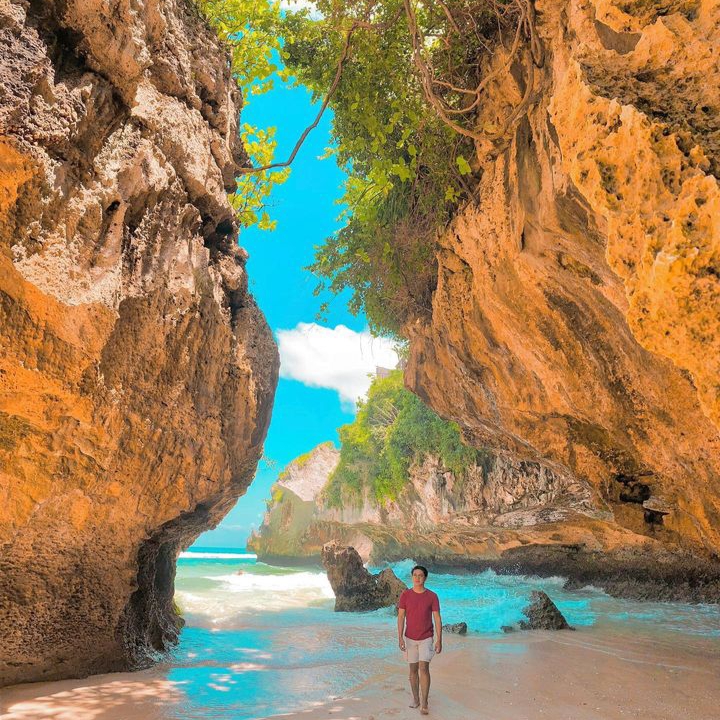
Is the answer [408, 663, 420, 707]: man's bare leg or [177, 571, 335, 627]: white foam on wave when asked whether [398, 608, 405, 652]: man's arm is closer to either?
[408, 663, 420, 707]: man's bare leg

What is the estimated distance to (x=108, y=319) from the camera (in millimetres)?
4449

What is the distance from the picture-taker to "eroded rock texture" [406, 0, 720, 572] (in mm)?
2572

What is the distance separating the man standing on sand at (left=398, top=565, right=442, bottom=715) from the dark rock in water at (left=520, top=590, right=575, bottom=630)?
191 inches

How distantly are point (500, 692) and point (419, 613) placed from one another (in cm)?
144

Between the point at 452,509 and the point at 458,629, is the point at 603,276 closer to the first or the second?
the point at 458,629

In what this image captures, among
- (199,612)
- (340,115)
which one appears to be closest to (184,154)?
(340,115)

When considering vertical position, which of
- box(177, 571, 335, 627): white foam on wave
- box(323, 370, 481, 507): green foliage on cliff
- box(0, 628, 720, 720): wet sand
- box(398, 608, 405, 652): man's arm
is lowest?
box(177, 571, 335, 627): white foam on wave

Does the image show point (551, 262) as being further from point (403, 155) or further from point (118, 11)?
point (118, 11)

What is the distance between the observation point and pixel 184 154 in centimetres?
569

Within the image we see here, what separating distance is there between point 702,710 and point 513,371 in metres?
4.19

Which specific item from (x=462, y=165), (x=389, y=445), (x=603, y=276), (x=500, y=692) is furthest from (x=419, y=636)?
(x=389, y=445)

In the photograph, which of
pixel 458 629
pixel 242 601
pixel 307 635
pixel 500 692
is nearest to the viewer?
pixel 500 692

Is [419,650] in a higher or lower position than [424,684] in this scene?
higher

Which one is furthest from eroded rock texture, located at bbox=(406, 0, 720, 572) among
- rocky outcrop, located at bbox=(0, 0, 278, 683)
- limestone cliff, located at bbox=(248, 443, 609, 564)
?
rocky outcrop, located at bbox=(0, 0, 278, 683)
